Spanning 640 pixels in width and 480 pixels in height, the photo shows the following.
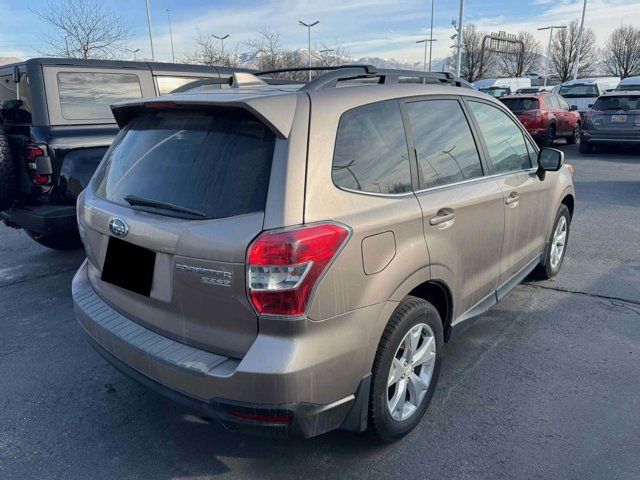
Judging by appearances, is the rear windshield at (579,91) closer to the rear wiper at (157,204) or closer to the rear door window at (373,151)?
the rear door window at (373,151)

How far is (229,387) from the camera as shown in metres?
1.96

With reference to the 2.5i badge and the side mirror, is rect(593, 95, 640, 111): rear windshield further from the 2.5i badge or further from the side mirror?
the 2.5i badge

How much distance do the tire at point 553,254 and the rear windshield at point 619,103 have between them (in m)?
9.96

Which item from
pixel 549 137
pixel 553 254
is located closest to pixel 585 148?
pixel 549 137

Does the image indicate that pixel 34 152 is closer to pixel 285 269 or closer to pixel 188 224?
pixel 188 224

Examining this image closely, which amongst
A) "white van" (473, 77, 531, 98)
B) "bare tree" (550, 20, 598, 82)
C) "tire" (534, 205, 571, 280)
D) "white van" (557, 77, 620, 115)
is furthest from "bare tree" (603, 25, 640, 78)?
"tire" (534, 205, 571, 280)

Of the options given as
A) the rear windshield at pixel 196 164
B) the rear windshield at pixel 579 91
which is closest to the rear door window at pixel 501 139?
the rear windshield at pixel 196 164

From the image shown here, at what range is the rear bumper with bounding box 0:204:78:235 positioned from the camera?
14.8ft

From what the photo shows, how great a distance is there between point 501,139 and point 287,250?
230cm

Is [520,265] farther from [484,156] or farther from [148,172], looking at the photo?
[148,172]

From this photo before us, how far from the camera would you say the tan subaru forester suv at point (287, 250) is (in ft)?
6.34

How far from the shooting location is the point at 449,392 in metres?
3.01

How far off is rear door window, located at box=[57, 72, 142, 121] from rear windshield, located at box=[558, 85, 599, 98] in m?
21.4

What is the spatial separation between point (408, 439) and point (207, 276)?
1.43m
